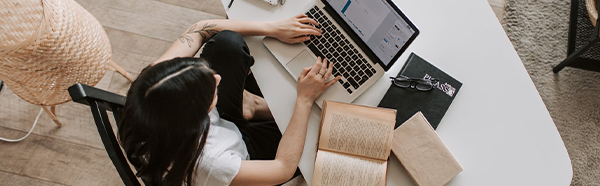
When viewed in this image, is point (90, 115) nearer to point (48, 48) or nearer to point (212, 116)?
point (48, 48)

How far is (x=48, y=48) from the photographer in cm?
107

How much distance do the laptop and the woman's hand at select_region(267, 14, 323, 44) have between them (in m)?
0.02

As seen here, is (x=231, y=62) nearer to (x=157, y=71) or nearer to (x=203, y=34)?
(x=203, y=34)

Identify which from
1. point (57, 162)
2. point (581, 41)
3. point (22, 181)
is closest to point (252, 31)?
point (57, 162)

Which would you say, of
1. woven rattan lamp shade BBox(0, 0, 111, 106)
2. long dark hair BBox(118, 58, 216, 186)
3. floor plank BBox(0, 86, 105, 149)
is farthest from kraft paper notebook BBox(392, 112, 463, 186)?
floor plank BBox(0, 86, 105, 149)

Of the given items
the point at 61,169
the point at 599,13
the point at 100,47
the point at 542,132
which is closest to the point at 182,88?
the point at 100,47

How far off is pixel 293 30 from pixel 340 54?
0.14 meters

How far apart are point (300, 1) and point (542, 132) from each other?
72 centimetres

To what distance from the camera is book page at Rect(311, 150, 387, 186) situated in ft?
2.94

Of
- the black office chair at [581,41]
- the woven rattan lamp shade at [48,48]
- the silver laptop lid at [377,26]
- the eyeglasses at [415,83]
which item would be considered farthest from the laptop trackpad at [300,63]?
the black office chair at [581,41]

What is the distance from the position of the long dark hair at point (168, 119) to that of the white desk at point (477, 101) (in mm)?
243

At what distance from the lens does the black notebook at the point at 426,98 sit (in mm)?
962

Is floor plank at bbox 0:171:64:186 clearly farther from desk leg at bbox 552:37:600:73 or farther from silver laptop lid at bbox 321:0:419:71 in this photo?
desk leg at bbox 552:37:600:73

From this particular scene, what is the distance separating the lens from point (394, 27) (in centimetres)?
91
